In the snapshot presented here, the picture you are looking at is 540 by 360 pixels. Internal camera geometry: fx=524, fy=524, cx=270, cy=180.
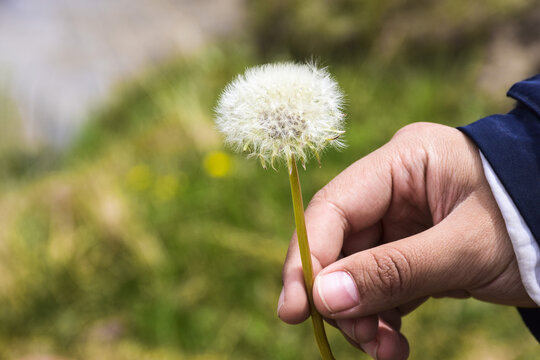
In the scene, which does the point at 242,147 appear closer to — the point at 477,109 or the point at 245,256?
the point at 245,256

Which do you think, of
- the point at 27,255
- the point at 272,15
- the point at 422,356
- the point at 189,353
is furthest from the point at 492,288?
the point at 272,15

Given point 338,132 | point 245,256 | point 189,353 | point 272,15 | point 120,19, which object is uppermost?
point 120,19

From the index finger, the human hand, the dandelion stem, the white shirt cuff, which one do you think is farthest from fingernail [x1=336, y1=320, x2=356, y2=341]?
the white shirt cuff

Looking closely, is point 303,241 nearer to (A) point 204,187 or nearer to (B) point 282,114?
(B) point 282,114

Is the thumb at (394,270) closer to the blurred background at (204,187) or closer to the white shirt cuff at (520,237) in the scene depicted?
the white shirt cuff at (520,237)

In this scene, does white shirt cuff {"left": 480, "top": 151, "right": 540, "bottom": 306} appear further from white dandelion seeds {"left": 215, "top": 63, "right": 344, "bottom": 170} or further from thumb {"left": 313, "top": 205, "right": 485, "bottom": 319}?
white dandelion seeds {"left": 215, "top": 63, "right": 344, "bottom": 170}

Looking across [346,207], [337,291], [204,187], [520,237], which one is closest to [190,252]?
[204,187]
